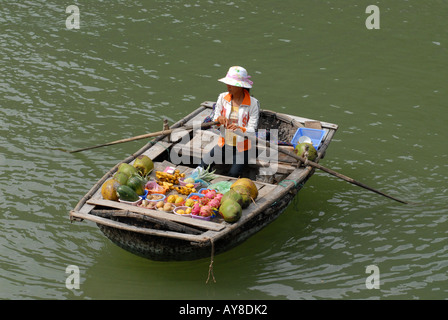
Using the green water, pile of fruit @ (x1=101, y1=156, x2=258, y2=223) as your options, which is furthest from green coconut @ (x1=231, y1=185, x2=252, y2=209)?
the green water

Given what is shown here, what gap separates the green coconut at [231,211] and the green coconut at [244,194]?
0.23 m

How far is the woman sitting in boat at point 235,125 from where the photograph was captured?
29.1ft

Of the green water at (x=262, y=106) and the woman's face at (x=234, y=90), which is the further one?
the woman's face at (x=234, y=90)

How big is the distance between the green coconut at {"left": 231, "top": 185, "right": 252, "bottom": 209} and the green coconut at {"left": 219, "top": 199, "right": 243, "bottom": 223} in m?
0.23

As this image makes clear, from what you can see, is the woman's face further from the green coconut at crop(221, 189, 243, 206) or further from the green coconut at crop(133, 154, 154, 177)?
the green coconut at crop(221, 189, 243, 206)

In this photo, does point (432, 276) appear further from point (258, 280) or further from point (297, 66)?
point (297, 66)

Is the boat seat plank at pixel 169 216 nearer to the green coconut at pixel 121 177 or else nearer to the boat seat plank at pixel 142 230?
the boat seat plank at pixel 142 230

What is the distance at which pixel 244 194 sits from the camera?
766 cm

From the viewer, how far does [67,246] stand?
27.7 ft

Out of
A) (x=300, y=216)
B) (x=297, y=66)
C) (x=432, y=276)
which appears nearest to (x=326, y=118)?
(x=297, y=66)

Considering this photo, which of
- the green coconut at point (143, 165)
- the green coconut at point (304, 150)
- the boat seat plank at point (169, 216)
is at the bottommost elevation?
the boat seat plank at point (169, 216)

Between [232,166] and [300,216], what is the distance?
1.23 metres

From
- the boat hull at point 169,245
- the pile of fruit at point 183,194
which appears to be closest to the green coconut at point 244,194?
the pile of fruit at point 183,194
